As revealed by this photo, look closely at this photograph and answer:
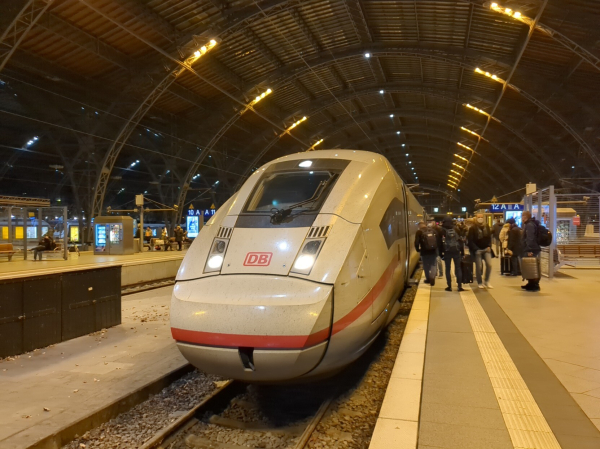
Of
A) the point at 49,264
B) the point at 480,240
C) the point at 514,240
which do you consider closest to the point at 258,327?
the point at 480,240

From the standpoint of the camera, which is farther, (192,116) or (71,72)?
(192,116)

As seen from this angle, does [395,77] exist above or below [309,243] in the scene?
above

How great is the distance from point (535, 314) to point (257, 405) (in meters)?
5.48

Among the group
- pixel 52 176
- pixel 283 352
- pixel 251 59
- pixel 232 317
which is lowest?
pixel 283 352

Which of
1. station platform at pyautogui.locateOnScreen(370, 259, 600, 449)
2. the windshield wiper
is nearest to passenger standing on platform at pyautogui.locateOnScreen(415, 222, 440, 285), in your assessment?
station platform at pyautogui.locateOnScreen(370, 259, 600, 449)

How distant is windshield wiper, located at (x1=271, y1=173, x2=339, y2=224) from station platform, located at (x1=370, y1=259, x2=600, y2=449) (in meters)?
2.05

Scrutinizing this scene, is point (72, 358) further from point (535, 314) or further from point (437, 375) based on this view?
point (535, 314)

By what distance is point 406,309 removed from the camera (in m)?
10.3

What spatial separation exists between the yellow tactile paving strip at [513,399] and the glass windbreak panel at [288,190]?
266 cm

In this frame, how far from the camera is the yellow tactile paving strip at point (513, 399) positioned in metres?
3.56

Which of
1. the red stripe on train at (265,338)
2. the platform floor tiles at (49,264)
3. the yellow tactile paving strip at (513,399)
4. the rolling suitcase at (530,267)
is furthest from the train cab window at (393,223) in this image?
the platform floor tiles at (49,264)

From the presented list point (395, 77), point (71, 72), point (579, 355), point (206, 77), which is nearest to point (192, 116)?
point (206, 77)

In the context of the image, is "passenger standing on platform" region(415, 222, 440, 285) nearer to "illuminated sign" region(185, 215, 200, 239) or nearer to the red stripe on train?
the red stripe on train

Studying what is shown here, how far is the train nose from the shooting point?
393 cm
